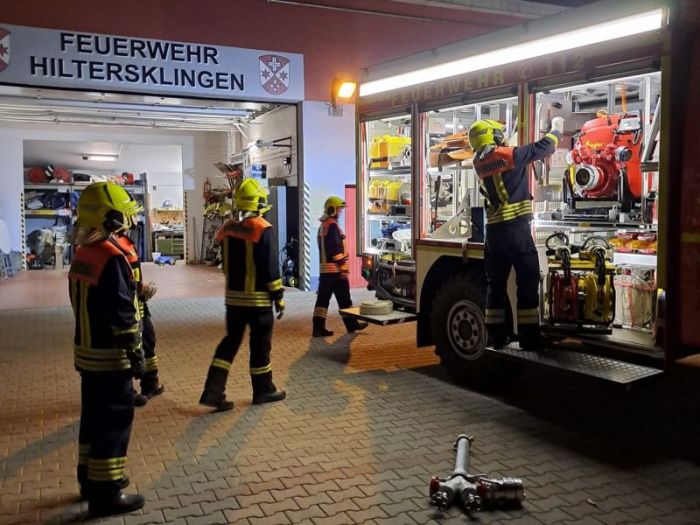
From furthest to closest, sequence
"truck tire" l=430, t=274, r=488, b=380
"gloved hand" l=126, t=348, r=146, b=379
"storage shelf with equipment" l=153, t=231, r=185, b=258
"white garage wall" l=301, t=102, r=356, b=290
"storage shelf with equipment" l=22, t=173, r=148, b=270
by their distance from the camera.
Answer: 1. "storage shelf with equipment" l=153, t=231, r=185, b=258
2. "storage shelf with equipment" l=22, t=173, r=148, b=270
3. "white garage wall" l=301, t=102, r=356, b=290
4. "truck tire" l=430, t=274, r=488, b=380
5. "gloved hand" l=126, t=348, r=146, b=379

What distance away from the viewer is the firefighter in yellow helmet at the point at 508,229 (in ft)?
17.9

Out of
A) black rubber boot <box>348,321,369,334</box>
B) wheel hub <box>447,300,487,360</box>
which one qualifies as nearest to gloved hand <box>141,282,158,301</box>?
wheel hub <box>447,300,487,360</box>

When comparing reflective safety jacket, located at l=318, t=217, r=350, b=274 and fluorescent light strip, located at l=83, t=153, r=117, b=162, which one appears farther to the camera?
fluorescent light strip, located at l=83, t=153, r=117, b=162

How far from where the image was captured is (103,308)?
3711 mm

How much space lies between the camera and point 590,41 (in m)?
4.97

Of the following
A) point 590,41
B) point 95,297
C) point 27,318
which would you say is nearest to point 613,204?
point 590,41

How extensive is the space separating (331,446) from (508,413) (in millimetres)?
1501

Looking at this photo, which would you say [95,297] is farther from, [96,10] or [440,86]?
[96,10]

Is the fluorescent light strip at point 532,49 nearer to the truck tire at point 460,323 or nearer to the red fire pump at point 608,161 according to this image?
the red fire pump at point 608,161

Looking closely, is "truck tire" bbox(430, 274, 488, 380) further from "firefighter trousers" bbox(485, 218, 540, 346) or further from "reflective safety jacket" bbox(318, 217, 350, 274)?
"reflective safety jacket" bbox(318, 217, 350, 274)

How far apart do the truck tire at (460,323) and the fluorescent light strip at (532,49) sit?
71.1 inches

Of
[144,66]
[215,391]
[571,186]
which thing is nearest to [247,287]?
[215,391]

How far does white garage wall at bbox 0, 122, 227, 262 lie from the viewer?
1792 cm

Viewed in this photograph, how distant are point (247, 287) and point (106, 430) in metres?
1.99
